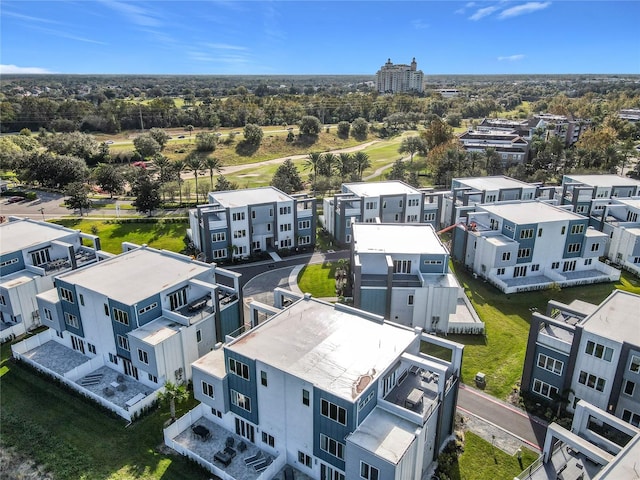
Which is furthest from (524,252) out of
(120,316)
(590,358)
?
(120,316)

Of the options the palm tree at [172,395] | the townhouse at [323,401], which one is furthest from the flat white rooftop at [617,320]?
the palm tree at [172,395]

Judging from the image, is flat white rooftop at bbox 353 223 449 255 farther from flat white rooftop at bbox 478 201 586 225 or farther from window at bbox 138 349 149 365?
window at bbox 138 349 149 365

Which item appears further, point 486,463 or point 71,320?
point 71,320

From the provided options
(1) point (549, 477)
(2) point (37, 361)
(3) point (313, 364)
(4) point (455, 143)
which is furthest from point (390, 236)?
(4) point (455, 143)

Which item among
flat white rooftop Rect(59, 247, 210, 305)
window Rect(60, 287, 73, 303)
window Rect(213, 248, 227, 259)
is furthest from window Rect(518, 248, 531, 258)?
window Rect(60, 287, 73, 303)

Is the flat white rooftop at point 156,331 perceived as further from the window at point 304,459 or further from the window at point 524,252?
the window at point 524,252

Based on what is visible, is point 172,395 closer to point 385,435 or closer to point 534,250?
point 385,435
